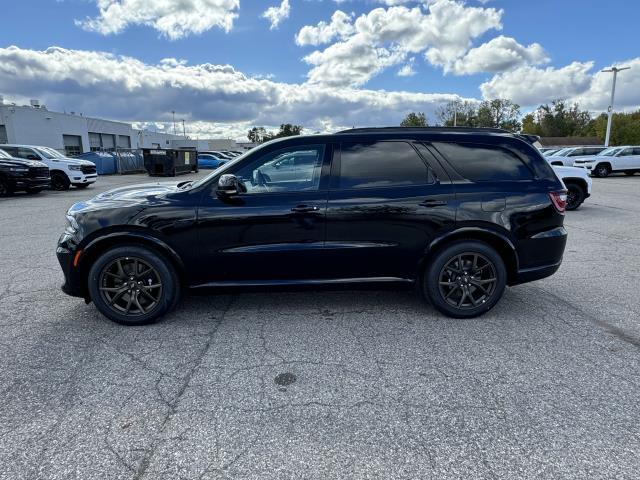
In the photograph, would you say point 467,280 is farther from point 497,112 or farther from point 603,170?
point 497,112

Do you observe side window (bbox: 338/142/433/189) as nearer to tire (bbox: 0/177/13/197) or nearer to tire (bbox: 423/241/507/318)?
tire (bbox: 423/241/507/318)

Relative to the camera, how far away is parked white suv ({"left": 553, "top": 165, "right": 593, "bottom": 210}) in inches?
399

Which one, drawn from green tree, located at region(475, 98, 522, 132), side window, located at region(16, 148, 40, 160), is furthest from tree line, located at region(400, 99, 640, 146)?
side window, located at region(16, 148, 40, 160)

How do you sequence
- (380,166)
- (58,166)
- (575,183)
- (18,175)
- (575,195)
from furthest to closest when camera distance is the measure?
(58,166)
(18,175)
(575,195)
(575,183)
(380,166)

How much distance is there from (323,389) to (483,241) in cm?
212

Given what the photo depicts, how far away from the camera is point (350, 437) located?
227 cm

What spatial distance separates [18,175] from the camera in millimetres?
13523

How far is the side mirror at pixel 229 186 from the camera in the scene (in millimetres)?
3441

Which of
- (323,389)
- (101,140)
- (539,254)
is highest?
(101,140)

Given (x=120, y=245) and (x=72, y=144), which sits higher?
(x=72, y=144)

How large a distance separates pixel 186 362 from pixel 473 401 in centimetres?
206

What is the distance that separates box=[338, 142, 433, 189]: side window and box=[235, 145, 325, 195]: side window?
25cm

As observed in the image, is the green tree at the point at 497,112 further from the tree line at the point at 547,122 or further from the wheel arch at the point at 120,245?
the wheel arch at the point at 120,245

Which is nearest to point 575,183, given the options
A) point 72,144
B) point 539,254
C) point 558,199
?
point 558,199
